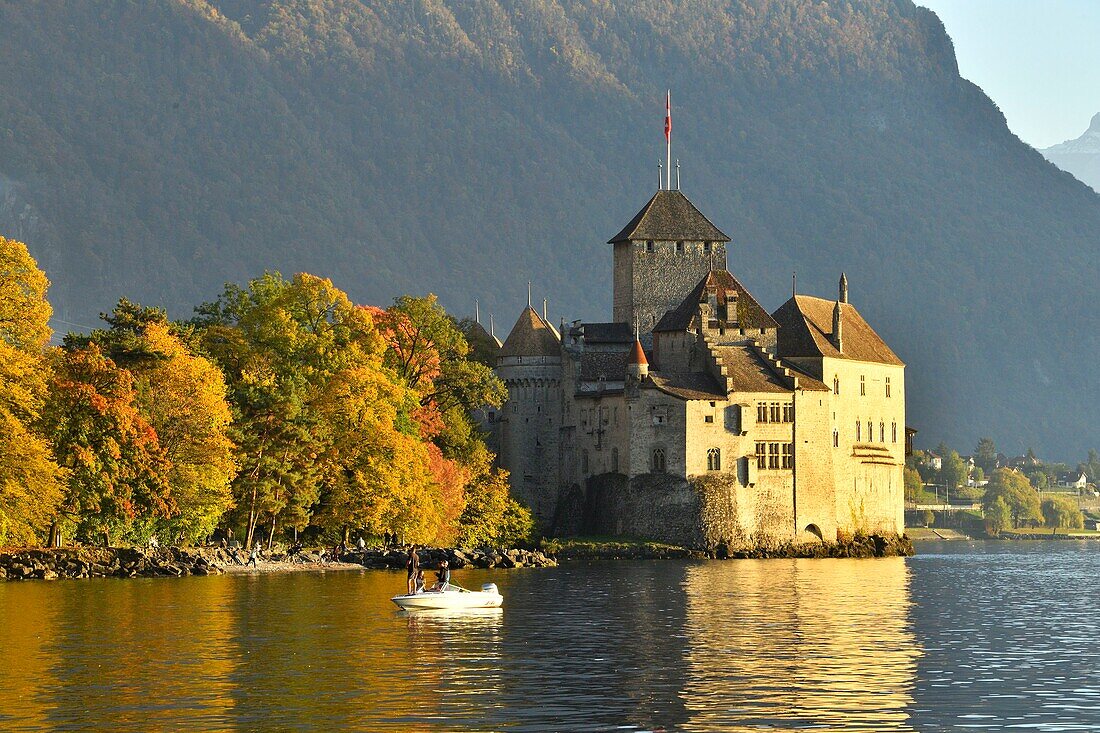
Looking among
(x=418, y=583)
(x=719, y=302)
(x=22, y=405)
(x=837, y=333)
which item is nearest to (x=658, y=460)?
(x=719, y=302)

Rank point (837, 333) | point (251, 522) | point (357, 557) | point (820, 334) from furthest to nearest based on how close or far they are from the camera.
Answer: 1. point (837, 333)
2. point (820, 334)
3. point (357, 557)
4. point (251, 522)

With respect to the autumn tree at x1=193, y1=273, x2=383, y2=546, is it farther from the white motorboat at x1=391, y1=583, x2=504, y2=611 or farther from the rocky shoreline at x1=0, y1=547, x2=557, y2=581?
the white motorboat at x1=391, y1=583, x2=504, y2=611

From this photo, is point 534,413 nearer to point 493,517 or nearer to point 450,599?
point 493,517

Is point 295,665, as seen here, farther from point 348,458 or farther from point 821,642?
point 348,458

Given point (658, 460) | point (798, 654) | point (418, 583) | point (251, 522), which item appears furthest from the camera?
point (658, 460)

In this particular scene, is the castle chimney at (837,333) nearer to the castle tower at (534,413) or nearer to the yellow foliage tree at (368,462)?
the castle tower at (534,413)

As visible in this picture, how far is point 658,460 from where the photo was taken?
374 ft

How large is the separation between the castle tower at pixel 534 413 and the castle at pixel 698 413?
0.09 m

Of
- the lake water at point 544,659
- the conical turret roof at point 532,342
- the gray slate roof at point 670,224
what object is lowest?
the lake water at point 544,659

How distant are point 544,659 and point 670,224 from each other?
85750 millimetres

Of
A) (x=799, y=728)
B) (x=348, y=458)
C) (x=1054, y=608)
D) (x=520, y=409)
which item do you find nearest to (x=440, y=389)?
(x=520, y=409)

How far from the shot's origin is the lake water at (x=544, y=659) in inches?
1642

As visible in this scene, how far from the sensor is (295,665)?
4978 cm

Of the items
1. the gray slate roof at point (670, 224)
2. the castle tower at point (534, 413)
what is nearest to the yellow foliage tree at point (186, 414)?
the castle tower at point (534, 413)
